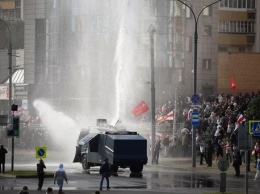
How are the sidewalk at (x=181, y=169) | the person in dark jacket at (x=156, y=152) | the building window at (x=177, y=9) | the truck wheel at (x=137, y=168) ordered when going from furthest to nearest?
the building window at (x=177, y=9) → the person in dark jacket at (x=156, y=152) → the truck wheel at (x=137, y=168) → the sidewalk at (x=181, y=169)

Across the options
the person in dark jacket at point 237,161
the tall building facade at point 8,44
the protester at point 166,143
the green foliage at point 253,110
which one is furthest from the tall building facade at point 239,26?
the person in dark jacket at point 237,161

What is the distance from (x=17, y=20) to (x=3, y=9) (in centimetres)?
1064

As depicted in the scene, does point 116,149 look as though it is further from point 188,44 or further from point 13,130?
point 188,44

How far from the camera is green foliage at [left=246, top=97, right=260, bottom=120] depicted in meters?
69.6

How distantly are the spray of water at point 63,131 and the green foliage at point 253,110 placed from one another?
42.0 ft

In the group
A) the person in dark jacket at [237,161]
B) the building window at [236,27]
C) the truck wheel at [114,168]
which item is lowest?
the truck wheel at [114,168]

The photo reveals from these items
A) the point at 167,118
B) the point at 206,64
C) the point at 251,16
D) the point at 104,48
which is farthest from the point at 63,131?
the point at 251,16

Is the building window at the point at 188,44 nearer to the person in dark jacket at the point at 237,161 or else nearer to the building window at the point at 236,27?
the building window at the point at 236,27

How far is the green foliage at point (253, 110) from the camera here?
69.6m

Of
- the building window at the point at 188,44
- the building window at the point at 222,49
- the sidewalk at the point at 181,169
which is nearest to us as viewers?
the sidewalk at the point at 181,169

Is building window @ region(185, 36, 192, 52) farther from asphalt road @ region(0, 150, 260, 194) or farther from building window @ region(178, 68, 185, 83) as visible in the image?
asphalt road @ region(0, 150, 260, 194)

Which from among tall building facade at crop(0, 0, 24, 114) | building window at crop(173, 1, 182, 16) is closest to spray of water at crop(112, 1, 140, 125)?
building window at crop(173, 1, 182, 16)

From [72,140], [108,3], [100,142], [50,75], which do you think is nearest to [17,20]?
[50,75]

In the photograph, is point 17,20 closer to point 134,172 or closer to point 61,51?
point 61,51
